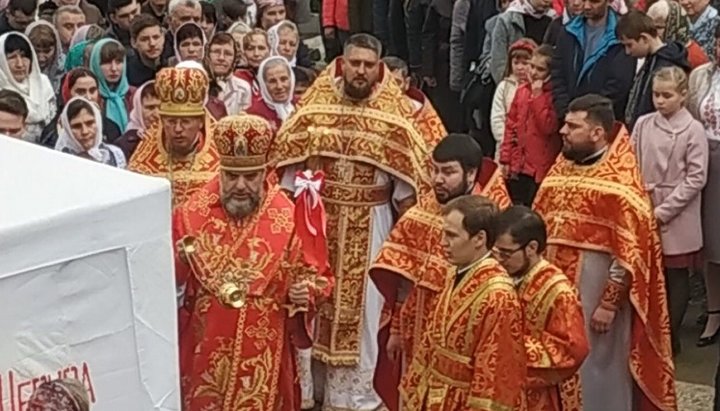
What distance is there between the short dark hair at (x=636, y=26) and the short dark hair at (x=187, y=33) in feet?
8.76

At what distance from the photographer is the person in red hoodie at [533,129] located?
30.9ft

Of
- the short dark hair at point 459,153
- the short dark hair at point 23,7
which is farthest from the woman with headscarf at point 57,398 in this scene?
the short dark hair at point 23,7

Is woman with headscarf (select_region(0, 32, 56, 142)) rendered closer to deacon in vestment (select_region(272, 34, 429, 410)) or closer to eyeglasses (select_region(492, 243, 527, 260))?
deacon in vestment (select_region(272, 34, 429, 410))

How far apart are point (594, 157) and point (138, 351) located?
354 centimetres

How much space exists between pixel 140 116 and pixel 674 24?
3196 millimetres

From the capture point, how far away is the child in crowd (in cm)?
859

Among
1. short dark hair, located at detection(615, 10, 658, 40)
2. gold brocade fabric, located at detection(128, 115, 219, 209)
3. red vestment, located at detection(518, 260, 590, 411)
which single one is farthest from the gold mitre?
short dark hair, located at detection(615, 10, 658, 40)

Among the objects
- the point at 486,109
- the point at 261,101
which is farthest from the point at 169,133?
the point at 486,109

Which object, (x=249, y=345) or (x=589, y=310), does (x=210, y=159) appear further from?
(x=589, y=310)

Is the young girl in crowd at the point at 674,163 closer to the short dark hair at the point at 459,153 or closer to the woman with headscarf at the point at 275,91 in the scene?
the short dark hair at the point at 459,153

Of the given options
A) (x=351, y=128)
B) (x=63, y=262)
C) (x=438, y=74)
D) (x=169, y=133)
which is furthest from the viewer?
(x=438, y=74)

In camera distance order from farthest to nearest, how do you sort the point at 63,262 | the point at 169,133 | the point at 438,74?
the point at 438,74
the point at 169,133
the point at 63,262

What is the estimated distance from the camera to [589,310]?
282 inches

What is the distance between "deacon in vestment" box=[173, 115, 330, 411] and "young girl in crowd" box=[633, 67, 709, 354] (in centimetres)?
260
